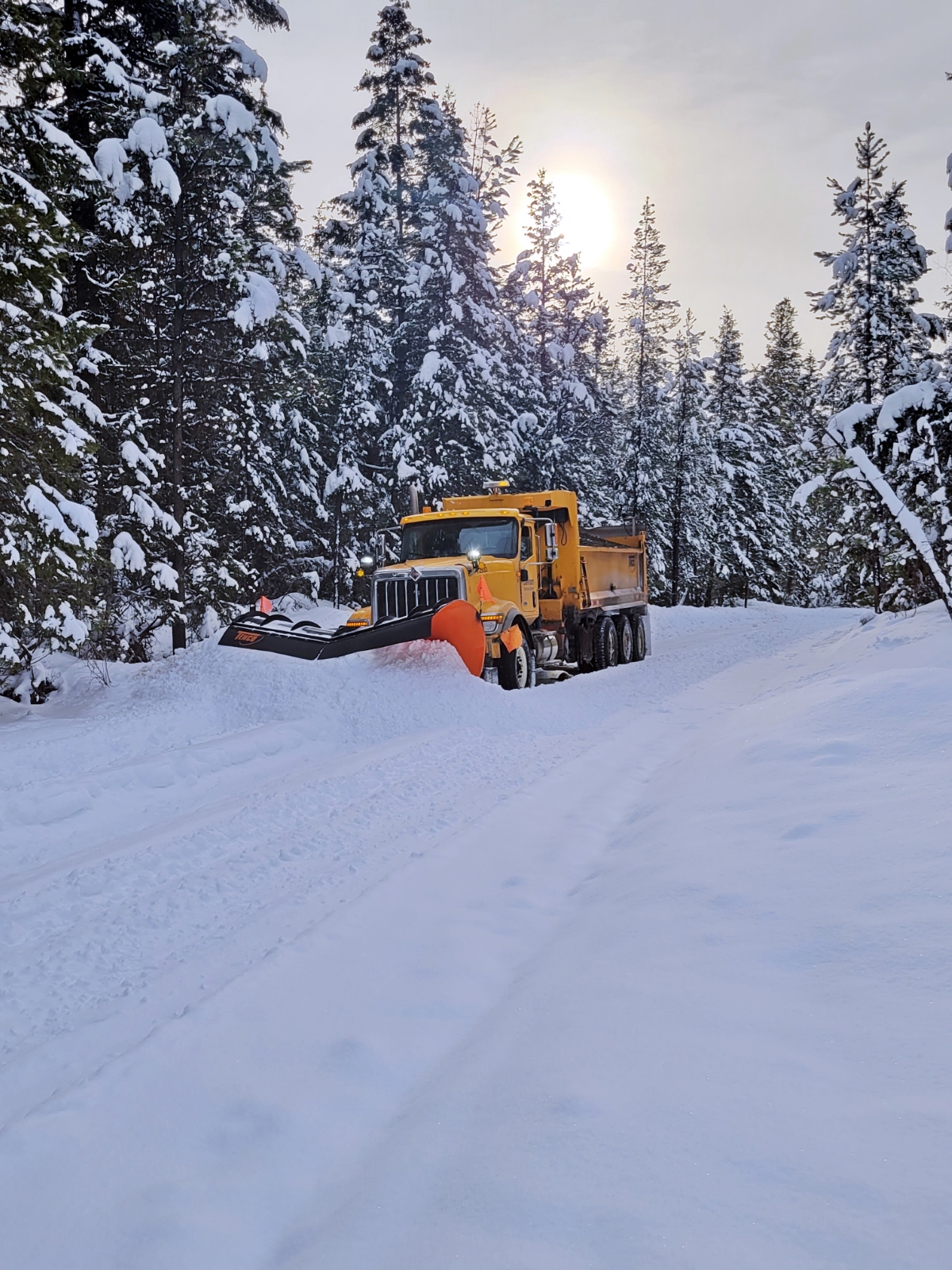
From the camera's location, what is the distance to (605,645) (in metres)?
16.7

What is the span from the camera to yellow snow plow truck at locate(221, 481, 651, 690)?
1058cm

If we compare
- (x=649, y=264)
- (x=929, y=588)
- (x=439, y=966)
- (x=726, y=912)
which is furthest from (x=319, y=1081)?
(x=649, y=264)

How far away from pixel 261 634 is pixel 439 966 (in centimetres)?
744

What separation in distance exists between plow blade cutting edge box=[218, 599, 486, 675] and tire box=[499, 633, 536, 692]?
108cm

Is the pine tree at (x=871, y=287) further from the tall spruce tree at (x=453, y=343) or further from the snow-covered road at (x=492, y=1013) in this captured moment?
the snow-covered road at (x=492, y=1013)

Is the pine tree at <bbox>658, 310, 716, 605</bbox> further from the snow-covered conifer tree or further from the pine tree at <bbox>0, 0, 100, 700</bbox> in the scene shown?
the pine tree at <bbox>0, 0, 100, 700</bbox>

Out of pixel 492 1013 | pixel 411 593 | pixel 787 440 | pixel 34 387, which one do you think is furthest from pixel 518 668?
pixel 787 440

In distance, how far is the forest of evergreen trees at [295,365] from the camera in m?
10.5

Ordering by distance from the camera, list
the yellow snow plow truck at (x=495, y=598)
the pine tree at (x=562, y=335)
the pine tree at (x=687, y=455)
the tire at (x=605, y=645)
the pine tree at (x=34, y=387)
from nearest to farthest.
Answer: the pine tree at (x=34, y=387), the yellow snow plow truck at (x=495, y=598), the tire at (x=605, y=645), the pine tree at (x=562, y=335), the pine tree at (x=687, y=455)

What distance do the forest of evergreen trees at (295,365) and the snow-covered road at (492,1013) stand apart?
18.9 feet

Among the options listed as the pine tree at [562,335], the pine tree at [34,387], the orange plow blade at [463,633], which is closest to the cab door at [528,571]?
the orange plow blade at [463,633]

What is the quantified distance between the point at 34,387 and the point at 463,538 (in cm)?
619

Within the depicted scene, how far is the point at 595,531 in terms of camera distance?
56.5 ft

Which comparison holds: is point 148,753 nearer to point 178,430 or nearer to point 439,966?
point 439,966
